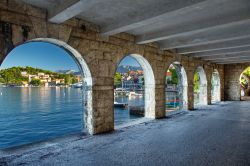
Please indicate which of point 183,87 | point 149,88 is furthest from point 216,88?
point 149,88

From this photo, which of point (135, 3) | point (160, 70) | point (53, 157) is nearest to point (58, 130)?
point (160, 70)

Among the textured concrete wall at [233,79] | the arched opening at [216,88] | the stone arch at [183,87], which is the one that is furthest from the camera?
the textured concrete wall at [233,79]

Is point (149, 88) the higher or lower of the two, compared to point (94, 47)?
lower

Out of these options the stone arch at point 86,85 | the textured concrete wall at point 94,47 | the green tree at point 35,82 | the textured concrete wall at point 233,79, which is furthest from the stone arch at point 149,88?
the green tree at point 35,82

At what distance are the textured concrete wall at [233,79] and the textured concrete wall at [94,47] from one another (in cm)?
887

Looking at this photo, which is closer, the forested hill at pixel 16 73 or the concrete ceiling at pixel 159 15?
the concrete ceiling at pixel 159 15

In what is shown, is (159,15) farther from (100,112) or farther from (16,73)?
(16,73)

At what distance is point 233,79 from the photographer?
13625mm

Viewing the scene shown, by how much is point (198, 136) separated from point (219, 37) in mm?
2812

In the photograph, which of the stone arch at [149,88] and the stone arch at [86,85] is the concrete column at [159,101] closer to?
the stone arch at [149,88]

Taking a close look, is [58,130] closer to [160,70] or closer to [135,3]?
[160,70]

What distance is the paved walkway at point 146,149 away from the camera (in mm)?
3006

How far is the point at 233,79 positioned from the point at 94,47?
481 inches

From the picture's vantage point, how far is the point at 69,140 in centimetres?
412
